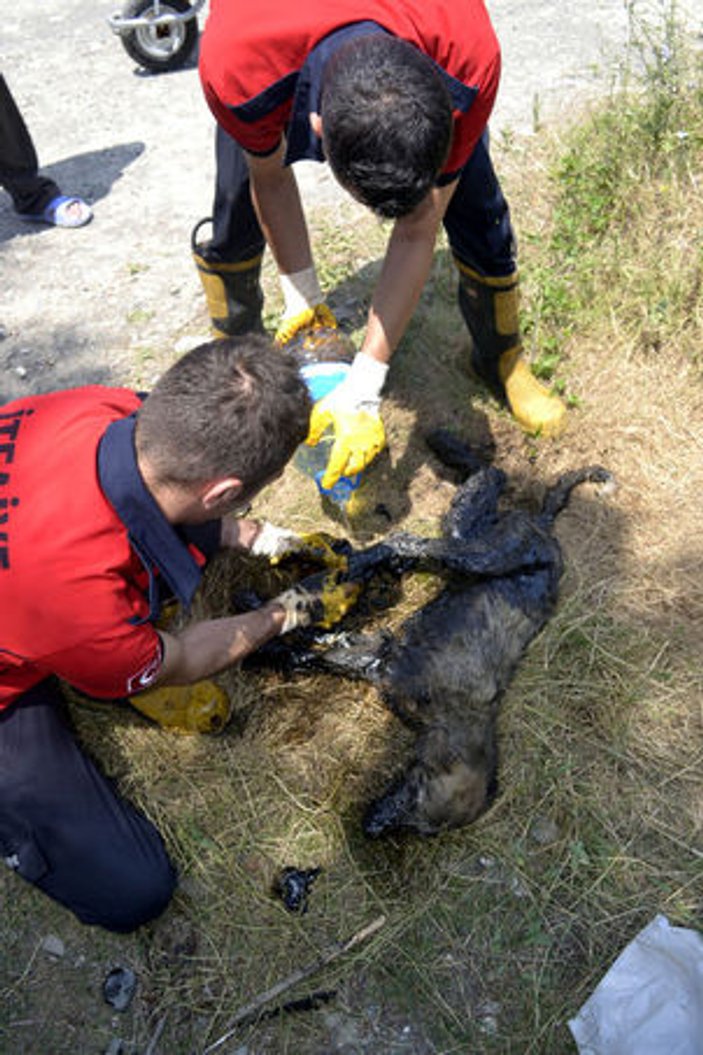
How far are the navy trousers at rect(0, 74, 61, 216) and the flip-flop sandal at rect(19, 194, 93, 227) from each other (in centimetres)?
3

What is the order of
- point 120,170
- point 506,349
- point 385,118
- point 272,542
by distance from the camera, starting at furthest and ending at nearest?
point 120,170 → point 506,349 → point 272,542 → point 385,118

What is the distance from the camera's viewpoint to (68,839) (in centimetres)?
229

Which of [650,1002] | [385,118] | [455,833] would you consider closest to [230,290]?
[385,118]

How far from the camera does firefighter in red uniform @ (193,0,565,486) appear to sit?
1918 mm

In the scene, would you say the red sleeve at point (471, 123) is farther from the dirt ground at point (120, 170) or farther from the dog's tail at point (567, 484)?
the dirt ground at point (120, 170)

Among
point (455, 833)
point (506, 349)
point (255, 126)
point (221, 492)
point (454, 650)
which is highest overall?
point (255, 126)

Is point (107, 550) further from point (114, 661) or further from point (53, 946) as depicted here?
point (53, 946)

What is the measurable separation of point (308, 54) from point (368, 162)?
635 mm

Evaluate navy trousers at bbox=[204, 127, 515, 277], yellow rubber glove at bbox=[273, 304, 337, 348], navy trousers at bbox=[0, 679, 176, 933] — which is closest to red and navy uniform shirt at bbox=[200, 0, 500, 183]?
navy trousers at bbox=[204, 127, 515, 277]

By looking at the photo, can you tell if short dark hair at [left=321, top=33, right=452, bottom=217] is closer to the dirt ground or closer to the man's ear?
the man's ear

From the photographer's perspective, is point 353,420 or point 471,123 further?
point 353,420

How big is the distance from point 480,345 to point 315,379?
878mm

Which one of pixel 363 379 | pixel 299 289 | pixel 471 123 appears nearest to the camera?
pixel 471 123

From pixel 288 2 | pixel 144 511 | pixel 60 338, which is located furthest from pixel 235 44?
pixel 60 338
